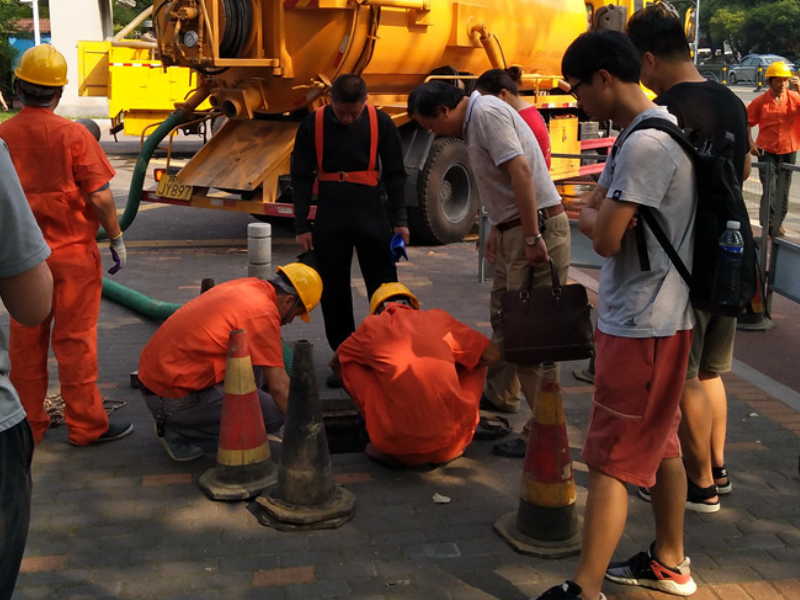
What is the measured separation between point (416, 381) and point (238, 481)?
0.87 m

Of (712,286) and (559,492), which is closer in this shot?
(712,286)

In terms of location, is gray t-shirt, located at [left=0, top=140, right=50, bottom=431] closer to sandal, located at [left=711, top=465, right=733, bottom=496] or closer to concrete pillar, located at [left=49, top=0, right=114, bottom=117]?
sandal, located at [left=711, top=465, right=733, bottom=496]

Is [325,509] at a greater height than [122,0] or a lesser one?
lesser

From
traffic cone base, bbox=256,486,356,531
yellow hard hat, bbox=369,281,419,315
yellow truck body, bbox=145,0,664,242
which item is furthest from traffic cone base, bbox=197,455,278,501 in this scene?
yellow truck body, bbox=145,0,664,242

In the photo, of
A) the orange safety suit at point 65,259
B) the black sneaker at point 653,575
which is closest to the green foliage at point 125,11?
the orange safety suit at point 65,259

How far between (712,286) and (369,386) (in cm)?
177

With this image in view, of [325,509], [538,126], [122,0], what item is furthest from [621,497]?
[122,0]

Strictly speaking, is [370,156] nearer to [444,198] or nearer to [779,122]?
[444,198]

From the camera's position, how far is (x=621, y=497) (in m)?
3.06

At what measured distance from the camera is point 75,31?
30656 mm

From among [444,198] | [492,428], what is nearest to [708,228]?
[492,428]

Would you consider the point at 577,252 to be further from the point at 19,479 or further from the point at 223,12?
the point at 19,479

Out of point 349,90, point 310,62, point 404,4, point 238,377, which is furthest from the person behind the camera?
point 404,4

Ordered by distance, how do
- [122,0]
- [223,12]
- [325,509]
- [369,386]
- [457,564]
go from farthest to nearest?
[122,0]
[223,12]
[369,386]
[325,509]
[457,564]
